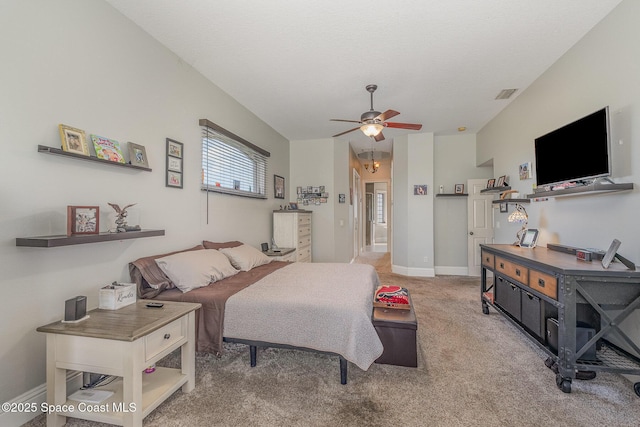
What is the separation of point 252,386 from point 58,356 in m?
1.13

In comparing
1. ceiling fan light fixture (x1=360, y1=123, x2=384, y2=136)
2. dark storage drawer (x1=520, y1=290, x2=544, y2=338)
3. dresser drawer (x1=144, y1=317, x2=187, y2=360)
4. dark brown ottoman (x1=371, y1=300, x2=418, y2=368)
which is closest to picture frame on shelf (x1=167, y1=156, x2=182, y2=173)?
dresser drawer (x1=144, y1=317, x2=187, y2=360)

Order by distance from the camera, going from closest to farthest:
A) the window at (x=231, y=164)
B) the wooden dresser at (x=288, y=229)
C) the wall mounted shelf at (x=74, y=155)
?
1. the wall mounted shelf at (x=74, y=155)
2. the window at (x=231, y=164)
3. the wooden dresser at (x=288, y=229)

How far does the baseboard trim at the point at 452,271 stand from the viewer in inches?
215

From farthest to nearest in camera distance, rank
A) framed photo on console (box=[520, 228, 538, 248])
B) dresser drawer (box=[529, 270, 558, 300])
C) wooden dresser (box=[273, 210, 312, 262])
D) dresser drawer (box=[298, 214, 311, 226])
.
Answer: dresser drawer (box=[298, 214, 311, 226]), wooden dresser (box=[273, 210, 312, 262]), framed photo on console (box=[520, 228, 538, 248]), dresser drawer (box=[529, 270, 558, 300])

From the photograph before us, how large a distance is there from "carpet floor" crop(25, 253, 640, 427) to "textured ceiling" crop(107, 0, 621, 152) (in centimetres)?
279

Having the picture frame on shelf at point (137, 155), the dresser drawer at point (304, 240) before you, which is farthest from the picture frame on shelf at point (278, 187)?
the picture frame on shelf at point (137, 155)

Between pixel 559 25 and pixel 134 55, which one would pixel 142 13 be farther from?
pixel 559 25

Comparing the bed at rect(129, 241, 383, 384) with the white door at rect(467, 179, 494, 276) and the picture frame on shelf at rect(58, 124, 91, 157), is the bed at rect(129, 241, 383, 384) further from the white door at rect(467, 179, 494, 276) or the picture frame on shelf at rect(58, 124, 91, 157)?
the white door at rect(467, 179, 494, 276)

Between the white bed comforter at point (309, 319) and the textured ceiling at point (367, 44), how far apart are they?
2.22 m

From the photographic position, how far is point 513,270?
2.61m

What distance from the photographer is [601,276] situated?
1.81 metres

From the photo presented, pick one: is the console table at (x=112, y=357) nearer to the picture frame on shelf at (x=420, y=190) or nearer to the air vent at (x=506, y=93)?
the air vent at (x=506, y=93)

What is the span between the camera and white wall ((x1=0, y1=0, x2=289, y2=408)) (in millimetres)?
1556

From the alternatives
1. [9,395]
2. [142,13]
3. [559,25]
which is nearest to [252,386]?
[9,395]
